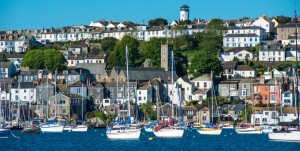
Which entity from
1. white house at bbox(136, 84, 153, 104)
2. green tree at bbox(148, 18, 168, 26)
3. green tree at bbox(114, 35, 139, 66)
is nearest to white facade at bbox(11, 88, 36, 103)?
white house at bbox(136, 84, 153, 104)

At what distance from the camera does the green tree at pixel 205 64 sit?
105 meters

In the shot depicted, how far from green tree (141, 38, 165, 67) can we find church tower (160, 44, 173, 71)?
2.64m

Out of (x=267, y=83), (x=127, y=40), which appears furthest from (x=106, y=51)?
(x=267, y=83)

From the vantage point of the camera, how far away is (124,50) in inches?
4665

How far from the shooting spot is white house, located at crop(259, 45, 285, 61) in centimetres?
11381

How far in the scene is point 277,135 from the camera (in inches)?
2594

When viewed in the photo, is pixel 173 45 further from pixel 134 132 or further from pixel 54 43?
pixel 134 132

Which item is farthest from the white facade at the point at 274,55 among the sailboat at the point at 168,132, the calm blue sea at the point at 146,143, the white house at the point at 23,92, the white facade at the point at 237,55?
the sailboat at the point at 168,132

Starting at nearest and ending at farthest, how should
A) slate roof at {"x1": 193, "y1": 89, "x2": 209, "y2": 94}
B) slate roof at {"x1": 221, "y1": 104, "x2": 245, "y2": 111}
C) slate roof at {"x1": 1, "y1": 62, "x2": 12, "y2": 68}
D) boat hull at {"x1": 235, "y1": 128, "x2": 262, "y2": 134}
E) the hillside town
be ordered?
boat hull at {"x1": 235, "y1": 128, "x2": 262, "y2": 134} < the hillside town < slate roof at {"x1": 221, "y1": 104, "x2": 245, "y2": 111} < slate roof at {"x1": 193, "y1": 89, "x2": 209, "y2": 94} < slate roof at {"x1": 1, "y1": 62, "x2": 12, "y2": 68}

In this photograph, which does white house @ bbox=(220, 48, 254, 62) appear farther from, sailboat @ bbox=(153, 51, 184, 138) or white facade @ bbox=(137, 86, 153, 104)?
sailboat @ bbox=(153, 51, 184, 138)

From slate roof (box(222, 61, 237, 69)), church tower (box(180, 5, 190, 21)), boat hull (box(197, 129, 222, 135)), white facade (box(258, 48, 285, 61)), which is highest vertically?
church tower (box(180, 5, 190, 21))

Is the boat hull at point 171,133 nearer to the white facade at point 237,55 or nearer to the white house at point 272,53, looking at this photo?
the white house at point 272,53

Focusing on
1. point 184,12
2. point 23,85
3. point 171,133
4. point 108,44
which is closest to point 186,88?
point 23,85

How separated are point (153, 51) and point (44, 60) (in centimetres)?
1370
